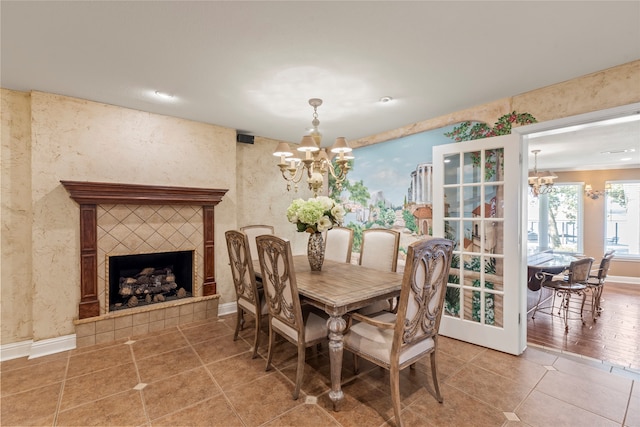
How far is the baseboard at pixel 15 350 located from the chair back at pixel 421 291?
11.3 ft

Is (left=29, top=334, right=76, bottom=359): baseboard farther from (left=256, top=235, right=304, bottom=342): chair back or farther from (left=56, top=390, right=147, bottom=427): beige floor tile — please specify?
(left=256, top=235, right=304, bottom=342): chair back

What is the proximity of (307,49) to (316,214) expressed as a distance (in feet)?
4.21

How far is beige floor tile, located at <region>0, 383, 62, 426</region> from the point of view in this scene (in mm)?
1873

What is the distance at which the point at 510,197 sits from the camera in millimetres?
2713

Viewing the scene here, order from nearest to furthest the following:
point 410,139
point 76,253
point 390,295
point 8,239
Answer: point 390,295
point 8,239
point 76,253
point 410,139

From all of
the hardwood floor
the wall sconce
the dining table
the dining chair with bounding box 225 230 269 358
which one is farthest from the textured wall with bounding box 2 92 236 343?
the wall sconce

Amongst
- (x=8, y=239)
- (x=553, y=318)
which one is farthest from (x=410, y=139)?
(x=8, y=239)

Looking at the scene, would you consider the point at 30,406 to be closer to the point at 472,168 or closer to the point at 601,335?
the point at 472,168

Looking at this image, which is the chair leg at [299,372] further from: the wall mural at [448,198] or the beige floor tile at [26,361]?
the beige floor tile at [26,361]

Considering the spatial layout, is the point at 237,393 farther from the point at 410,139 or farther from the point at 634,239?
the point at 634,239

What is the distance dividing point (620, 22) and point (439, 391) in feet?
8.52

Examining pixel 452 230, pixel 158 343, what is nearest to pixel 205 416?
pixel 158 343

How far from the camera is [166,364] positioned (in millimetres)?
2537

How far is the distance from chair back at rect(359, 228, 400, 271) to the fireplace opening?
2.20 metres
